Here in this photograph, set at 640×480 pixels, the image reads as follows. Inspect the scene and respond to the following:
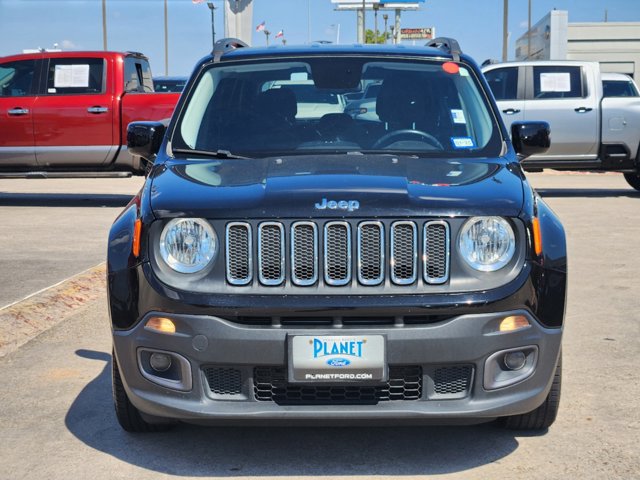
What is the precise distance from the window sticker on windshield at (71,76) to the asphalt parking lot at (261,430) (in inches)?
262

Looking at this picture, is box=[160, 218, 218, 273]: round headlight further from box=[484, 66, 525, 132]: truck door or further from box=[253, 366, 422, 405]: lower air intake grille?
box=[484, 66, 525, 132]: truck door

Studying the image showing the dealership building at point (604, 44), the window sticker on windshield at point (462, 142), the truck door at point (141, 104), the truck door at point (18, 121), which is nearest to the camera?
the window sticker on windshield at point (462, 142)

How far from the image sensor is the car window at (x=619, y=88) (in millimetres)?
17752

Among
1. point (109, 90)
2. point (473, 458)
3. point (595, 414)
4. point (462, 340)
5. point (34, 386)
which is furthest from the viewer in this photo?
point (109, 90)

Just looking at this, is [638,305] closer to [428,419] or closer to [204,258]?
[428,419]

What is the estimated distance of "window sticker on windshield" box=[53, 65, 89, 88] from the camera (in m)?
14.6

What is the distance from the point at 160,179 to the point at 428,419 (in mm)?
1512

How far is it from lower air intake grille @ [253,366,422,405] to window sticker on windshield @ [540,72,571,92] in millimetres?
12826

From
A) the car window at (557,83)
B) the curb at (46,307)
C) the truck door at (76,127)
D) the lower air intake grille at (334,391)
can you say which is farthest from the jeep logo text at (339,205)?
the car window at (557,83)

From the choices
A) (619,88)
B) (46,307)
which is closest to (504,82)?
(619,88)

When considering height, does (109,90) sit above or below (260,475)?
above

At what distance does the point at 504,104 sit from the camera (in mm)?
16016

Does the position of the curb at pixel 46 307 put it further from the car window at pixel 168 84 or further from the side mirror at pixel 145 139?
the car window at pixel 168 84

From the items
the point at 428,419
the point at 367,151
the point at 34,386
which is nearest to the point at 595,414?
the point at 428,419
